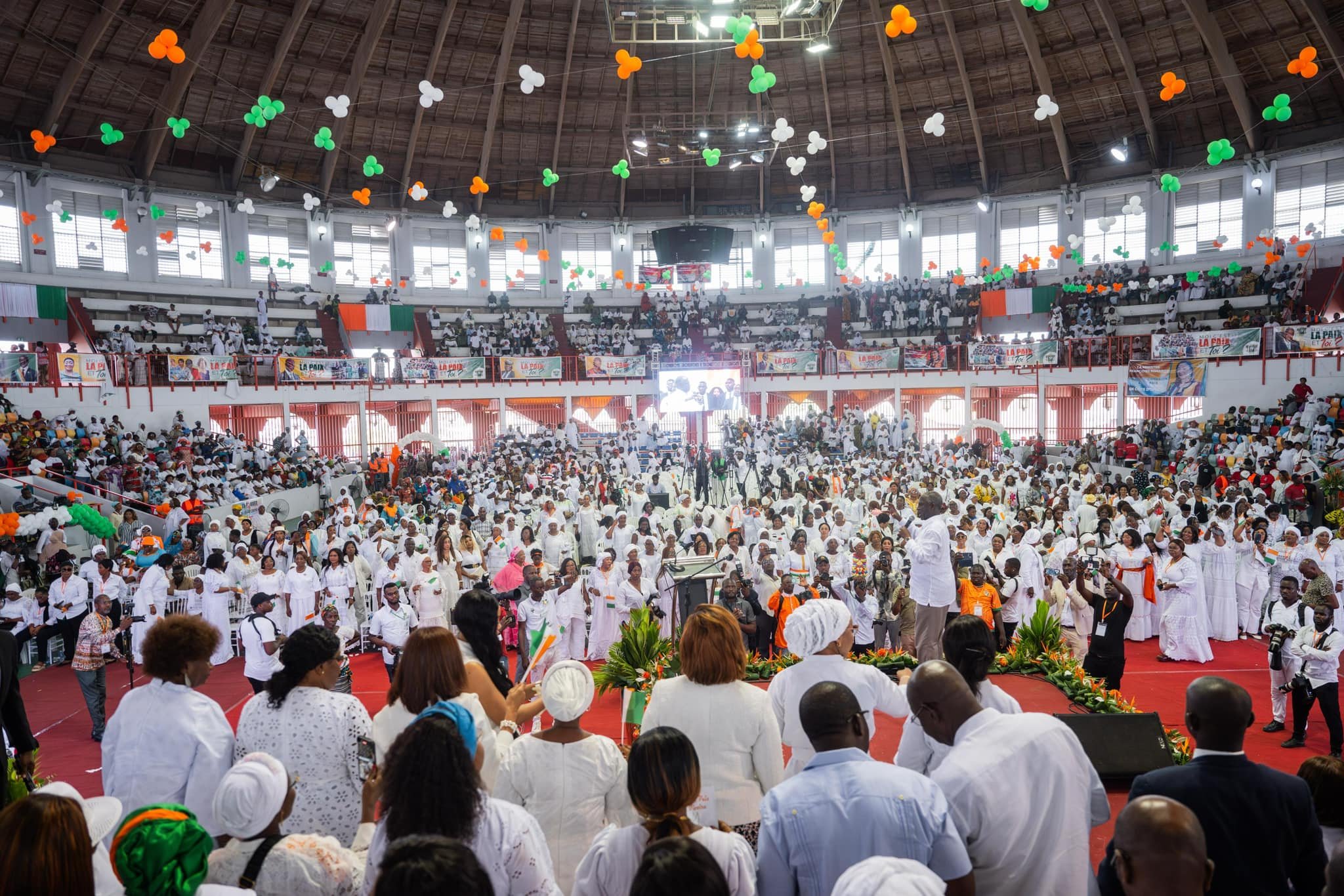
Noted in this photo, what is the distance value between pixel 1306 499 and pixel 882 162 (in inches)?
780

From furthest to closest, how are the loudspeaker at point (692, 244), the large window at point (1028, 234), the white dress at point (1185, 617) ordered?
1. the large window at point (1028, 234)
2. the loudspeaker at point (692, 244)
3. the white dress at point (1185, 617)

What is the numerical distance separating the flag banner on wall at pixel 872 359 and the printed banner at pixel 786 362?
0.92 m

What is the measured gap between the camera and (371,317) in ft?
91.7

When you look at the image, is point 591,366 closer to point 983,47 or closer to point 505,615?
point 983,47

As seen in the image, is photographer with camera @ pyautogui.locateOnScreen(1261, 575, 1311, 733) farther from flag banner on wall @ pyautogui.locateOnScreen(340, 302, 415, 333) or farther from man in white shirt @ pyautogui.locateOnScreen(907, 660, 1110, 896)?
flag banner on wall @ pyautogui.locateOnScreen(340, 302, 415, 333)

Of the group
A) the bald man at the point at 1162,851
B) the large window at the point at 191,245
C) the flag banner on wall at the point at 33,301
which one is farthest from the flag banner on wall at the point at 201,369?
the bald man at the point at 1162,851

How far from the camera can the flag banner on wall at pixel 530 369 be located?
1034 inches

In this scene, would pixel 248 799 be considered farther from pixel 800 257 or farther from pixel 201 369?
pixel 800 257

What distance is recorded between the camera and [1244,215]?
25.2m

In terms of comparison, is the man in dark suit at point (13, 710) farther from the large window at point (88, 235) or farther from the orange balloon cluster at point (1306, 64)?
the large window at point (88, 235)

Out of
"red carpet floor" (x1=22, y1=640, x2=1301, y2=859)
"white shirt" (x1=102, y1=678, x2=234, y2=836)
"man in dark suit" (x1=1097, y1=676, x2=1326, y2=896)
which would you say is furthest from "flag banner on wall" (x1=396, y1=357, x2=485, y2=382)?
"man in dark suit" (x1=1097, y1=676, x2=1326, y2=896)

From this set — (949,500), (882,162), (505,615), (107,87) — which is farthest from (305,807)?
(882,162)

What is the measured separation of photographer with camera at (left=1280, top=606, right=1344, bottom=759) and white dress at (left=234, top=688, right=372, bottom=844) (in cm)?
673

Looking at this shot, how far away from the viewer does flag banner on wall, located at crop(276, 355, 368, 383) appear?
75.1 feet
